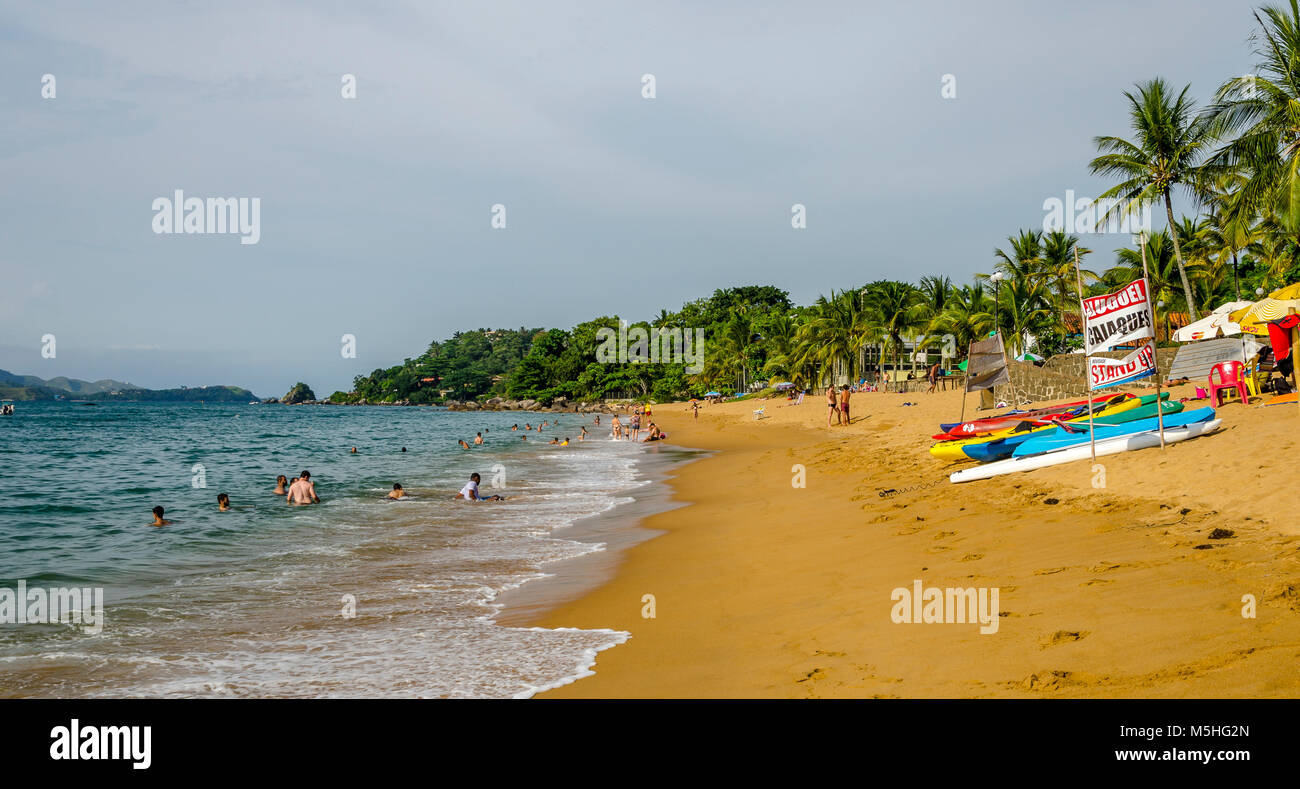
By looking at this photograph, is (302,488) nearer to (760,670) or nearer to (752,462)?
(752,462)

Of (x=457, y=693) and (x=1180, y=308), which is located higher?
(x=1180, y=308)

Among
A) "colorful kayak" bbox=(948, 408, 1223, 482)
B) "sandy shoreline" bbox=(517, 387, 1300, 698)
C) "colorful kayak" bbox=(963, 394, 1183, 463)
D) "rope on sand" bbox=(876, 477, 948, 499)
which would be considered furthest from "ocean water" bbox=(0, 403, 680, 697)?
"colorful kayak" bbox=(963, 394, 1183, 463)

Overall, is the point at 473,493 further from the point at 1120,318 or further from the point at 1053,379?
the point at 1053,379

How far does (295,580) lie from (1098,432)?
45.9 ft

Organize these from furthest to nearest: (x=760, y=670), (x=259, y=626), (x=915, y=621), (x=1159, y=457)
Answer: (x=1159, y=457) → (x=259, y=626) → (x=915, y=621) → (x=760, y=670)

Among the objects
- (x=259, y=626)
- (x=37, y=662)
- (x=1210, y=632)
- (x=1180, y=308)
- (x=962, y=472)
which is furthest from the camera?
(x=1180, y=308)

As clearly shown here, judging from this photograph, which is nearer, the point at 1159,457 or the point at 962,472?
the point at 1159,457

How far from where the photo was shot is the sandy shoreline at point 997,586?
4.88 metres

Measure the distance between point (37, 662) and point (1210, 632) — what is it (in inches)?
380

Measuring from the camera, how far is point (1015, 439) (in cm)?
1420

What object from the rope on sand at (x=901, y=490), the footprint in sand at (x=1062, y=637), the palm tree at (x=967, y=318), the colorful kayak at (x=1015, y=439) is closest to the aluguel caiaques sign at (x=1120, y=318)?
the colorful kayak at (x=1015, y=439)
